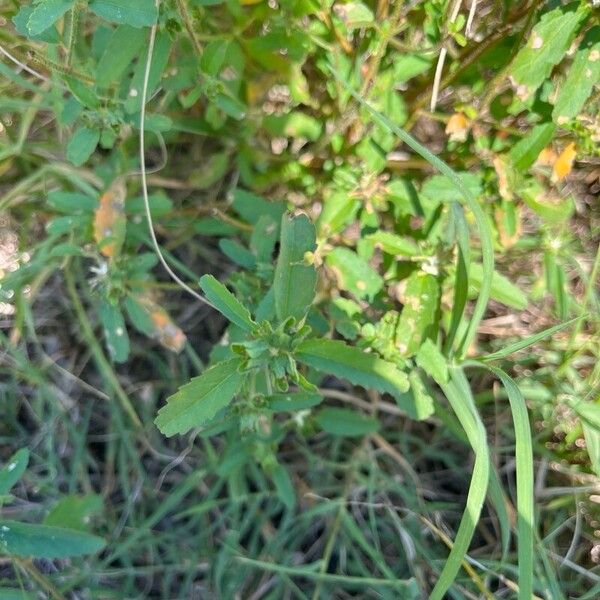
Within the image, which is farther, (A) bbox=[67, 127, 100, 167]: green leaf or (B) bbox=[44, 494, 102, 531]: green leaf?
(B) bbox=[44, 494, 102, 531]: green leaf

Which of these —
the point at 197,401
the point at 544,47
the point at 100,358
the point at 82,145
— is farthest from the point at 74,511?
the point at 544,47

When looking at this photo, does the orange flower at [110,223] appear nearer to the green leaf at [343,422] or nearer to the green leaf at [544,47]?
the green leaf at [343,422]

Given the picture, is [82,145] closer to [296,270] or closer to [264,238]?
[264,238]

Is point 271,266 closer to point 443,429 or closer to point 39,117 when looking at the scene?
point 443,429

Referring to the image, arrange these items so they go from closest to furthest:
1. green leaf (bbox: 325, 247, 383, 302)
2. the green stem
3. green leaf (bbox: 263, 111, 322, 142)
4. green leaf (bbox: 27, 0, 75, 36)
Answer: green leaf (bbox: 27, 0, 75, 36) → green leaf (bbox: 325, 247, 383, 302) → green leaf (bbox: 263, 111, 322, 142) → the green stem

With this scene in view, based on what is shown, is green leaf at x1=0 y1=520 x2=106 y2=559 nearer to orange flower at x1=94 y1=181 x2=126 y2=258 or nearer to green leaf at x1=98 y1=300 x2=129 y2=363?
green leaf at x1=98 y1=300 x2=129 y2=363

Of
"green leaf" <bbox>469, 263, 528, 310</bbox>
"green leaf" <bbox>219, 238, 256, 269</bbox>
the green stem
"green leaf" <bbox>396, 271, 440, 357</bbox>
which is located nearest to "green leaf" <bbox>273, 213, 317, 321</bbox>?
"green leaf" <bbox>396, 271, 440, 357</bbox>
